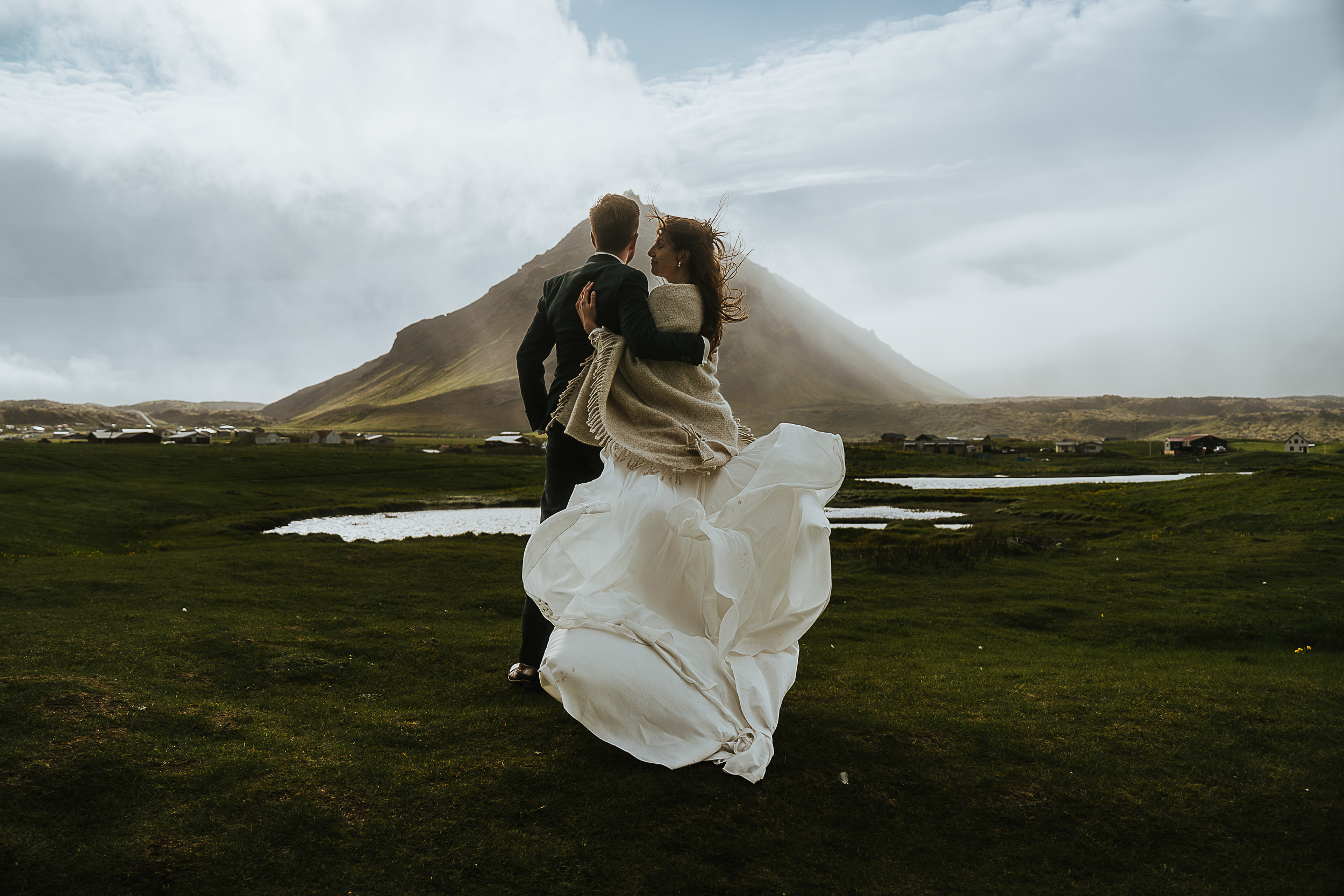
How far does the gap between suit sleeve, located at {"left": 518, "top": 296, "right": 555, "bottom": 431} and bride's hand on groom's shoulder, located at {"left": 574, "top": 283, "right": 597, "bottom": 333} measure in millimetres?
553

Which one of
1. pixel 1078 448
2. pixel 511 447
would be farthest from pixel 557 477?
pixel 1078 448

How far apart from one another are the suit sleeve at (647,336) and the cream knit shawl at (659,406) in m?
0.07

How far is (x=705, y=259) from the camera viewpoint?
5133 mm

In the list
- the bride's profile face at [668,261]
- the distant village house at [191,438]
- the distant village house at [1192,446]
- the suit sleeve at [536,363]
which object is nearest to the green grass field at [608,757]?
the suit sleeve at [536,363]

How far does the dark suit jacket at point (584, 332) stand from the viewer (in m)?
4.85

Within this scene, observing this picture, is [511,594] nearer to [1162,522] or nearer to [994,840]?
[994,840]

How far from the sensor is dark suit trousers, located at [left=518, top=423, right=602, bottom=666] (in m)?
5.53

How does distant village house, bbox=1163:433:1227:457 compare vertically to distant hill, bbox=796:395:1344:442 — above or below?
below

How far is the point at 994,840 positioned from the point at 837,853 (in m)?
0.89

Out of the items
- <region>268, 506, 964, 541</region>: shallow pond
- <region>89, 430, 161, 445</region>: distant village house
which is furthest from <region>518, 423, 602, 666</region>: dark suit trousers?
<region>89, 430, 161, 445</region>: distant village house

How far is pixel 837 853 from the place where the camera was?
3639 millimetres

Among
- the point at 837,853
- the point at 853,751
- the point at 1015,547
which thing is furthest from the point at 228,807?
the point at 1015,547

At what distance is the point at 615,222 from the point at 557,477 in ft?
6.37

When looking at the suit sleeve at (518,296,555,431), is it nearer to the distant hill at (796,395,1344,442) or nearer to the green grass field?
the green grass field
